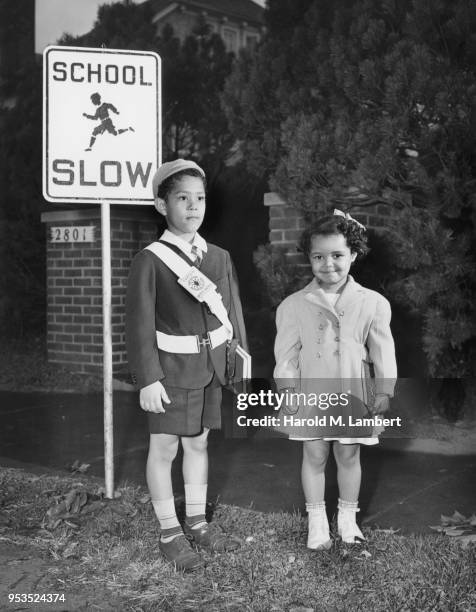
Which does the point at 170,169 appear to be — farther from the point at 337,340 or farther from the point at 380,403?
the point at 380,403

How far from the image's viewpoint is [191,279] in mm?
3443

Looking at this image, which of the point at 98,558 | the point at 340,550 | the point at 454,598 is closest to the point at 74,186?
the point at 98,558

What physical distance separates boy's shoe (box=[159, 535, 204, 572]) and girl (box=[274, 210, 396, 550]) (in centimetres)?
68

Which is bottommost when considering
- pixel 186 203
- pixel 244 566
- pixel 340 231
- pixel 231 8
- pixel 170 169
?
pixel 244 566

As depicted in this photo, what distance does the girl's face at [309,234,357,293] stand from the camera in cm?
337

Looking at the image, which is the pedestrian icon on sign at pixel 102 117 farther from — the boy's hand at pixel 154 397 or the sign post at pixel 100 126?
the boy's hand at pixel 154 397

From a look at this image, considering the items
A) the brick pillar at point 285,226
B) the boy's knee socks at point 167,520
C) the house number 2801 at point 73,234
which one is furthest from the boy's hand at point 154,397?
the house number 2801 at point 73,234

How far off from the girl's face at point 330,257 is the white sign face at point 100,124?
3.94 feet

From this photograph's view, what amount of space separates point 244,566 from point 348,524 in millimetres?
516

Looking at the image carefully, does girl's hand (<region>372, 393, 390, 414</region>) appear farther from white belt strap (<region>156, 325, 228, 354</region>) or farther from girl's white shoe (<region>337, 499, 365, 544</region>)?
white belt strap (<region>156, 325, 228, 354</region>)

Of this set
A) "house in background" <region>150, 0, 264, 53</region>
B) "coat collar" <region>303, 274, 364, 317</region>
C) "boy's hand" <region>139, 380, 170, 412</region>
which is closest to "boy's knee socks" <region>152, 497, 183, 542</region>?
"boy's hand" <region>139, 380, 170, 412</region>

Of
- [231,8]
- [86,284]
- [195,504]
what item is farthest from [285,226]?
[231,8]

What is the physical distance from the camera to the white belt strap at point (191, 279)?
11.3ft

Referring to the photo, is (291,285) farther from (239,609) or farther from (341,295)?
(239,609)
